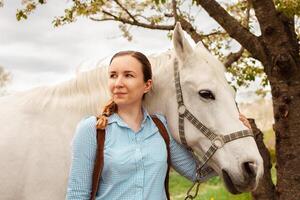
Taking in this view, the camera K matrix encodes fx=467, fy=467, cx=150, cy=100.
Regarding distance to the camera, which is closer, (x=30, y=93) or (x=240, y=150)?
(x=240, y=150)

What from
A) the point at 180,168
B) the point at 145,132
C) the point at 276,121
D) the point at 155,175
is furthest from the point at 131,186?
the point at 276,121

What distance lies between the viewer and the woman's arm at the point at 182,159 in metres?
3.40

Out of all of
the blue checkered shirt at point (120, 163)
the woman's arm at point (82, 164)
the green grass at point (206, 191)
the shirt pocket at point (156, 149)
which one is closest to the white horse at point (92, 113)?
the shirt pocket at point (156, 149)

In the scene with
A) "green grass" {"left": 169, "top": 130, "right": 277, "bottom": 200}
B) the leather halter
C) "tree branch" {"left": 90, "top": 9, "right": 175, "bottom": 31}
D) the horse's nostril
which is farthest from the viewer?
"green grass" {"left": 169, "top": 130, "right": 277, "bottom": 200}

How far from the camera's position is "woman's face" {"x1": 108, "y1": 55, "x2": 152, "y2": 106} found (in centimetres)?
303

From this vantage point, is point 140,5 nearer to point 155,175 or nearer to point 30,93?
point 30,93

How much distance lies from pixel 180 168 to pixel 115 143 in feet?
2.23

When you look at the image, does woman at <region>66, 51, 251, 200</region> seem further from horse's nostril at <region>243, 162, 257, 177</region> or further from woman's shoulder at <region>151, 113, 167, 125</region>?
horse's nostril at <region>243, 162, 257, 177</region>

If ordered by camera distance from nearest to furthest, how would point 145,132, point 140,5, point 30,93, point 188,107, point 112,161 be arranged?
1. point 112,161
2. point 145,132
3. point 188,107
4. point 30,93
5. point 140,5

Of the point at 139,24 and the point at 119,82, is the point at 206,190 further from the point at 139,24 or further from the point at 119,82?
the point at 119,82

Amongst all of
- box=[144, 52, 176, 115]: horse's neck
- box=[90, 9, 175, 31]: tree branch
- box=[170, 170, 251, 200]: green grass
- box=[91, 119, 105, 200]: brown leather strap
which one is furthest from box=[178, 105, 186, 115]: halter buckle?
box=[170, 170, 251, 200]: green grass

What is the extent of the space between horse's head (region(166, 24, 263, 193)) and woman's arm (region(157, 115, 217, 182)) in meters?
0.06

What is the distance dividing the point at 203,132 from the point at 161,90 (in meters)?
0.47

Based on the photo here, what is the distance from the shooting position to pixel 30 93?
12.4 ft
